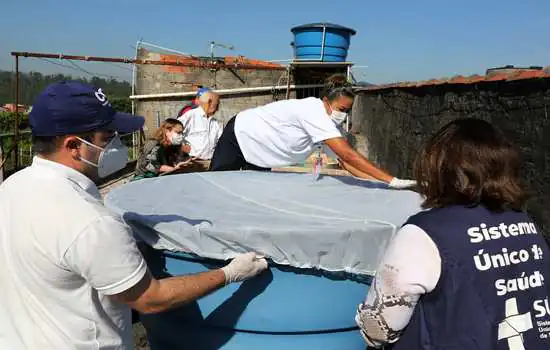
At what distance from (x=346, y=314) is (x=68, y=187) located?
33.3 inches

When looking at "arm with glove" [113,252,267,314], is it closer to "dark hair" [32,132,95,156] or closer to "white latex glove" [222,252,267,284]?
"white latex glove" [222,252,267,284]

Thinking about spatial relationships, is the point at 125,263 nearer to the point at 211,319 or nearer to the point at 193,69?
the point at 211,319

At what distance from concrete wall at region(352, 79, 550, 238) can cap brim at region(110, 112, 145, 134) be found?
5.47ft

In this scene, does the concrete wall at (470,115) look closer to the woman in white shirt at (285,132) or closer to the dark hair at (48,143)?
the woman in white shirt at (285,132)

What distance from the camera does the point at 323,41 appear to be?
9.91m

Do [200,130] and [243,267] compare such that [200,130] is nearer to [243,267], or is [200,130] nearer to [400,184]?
[400,184]

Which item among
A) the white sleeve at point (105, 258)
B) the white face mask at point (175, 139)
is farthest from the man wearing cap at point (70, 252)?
the white face mask at point (175, 139)

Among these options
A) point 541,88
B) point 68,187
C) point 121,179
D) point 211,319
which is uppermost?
point 541,88

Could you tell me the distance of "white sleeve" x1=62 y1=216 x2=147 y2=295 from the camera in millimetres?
1113

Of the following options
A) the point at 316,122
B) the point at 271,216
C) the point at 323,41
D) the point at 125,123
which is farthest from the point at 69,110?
the point at 323,41

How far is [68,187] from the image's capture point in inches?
47.2

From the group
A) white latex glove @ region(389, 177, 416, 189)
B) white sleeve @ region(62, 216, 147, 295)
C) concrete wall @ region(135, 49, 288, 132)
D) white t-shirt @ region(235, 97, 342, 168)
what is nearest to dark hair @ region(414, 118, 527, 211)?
white sleeve @ region(62, 216, 147, 295)

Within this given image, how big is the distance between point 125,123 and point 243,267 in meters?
0.53

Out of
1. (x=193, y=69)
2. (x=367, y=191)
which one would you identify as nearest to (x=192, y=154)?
(x=367, y=191)
